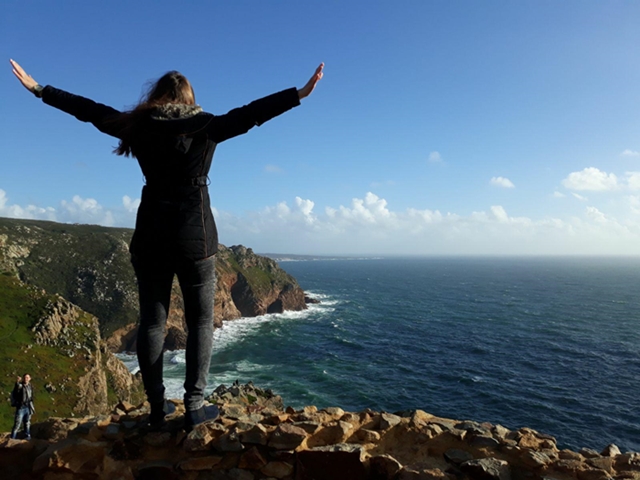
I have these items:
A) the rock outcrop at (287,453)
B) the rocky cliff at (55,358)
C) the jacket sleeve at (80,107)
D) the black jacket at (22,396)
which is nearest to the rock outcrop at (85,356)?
the rocky cliff at (55,358)

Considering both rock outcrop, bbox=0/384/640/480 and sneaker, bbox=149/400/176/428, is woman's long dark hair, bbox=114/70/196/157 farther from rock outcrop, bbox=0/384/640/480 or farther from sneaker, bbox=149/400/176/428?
rock outcrop, bbox=0/384/640/480

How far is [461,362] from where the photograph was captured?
2151 inches

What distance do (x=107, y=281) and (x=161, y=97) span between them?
87595 mm

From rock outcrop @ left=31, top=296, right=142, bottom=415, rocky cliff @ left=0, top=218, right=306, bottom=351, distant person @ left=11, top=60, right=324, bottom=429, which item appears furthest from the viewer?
rocky cliff @ left=0, top=218, right=306, bottom=351

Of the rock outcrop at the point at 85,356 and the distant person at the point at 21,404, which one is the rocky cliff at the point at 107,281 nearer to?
the rock outcrop at the point at 85,356

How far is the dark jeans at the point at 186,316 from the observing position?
4.52 meters

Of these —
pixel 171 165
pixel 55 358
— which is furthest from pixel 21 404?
pixel 55 358

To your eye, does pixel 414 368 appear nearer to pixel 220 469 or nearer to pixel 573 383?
pixel 573 383

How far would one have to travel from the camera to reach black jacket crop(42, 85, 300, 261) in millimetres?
4066

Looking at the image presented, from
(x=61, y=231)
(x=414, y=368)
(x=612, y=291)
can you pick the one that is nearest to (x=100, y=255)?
(x=61, y=231)

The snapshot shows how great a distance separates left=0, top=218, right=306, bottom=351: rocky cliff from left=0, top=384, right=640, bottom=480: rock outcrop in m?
68.5

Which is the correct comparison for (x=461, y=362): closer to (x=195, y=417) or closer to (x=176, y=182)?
(x=195, y=417)

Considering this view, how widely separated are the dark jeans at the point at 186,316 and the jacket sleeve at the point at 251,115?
4.88 feet

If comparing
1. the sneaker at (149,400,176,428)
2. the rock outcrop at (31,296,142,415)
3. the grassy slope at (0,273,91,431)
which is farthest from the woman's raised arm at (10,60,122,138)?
the rock outcrop at (31,296,142,415)
